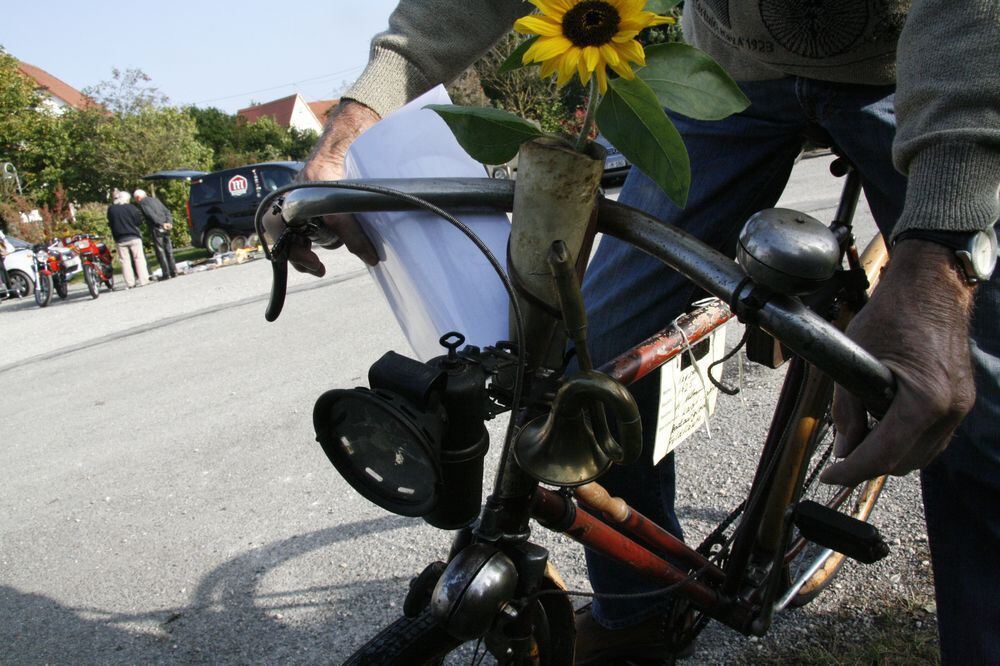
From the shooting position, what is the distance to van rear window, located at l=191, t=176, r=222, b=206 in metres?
16.2

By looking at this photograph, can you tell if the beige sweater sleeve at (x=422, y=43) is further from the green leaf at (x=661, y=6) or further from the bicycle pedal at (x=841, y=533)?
the bicycle pedal at (x=841, y=533)

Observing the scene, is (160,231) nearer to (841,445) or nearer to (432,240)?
(432,240)

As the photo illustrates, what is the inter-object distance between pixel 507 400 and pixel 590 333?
2.34 ft

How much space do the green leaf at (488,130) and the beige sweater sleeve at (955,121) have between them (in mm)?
536

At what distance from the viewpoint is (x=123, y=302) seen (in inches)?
396

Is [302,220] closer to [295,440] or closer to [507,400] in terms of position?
[507,400]

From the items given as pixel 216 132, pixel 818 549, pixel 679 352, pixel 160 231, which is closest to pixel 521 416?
pixel 679 352

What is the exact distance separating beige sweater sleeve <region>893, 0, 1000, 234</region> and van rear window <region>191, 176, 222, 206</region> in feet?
54.3

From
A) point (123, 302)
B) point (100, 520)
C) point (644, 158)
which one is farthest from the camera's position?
point (123, 302)

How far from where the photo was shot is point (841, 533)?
1.42 meters

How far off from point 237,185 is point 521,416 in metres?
16.3

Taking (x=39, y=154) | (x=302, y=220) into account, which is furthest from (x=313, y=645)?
(x=39, y=154)

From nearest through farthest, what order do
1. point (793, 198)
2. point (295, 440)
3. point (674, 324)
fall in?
point (674, 324), point (295, 440), point (793, 198)

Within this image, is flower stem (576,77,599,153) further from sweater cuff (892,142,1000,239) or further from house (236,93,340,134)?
house (236,93,340,134)
